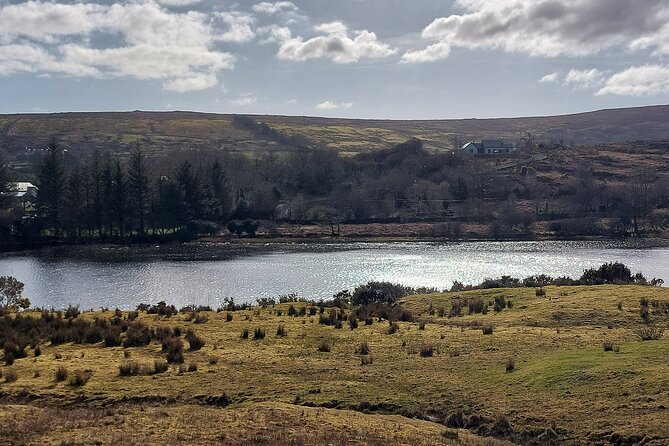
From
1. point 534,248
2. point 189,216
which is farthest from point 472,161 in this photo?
point 189,216

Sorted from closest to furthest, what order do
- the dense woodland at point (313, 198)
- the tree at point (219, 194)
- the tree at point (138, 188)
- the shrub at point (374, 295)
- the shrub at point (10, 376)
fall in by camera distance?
the shrub at point (10, 376)
the shrub at point (374, 295)
the dense woodland at point (313, 198)
the tree at point (138, 188)
the tree at point (219, 194)

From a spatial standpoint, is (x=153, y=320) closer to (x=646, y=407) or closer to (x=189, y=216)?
(x=646, y=407)

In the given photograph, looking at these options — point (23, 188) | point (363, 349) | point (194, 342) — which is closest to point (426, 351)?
point (363, 349)

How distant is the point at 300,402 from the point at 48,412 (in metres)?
5.97

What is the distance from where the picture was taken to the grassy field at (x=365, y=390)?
13.7 metres

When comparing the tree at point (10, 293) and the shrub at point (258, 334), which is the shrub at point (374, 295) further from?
the tree at point (10, 293)

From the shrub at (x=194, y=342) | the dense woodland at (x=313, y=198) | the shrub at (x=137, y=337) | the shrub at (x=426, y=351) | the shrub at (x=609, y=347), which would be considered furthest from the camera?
the dense woodland at (x=313, y=198)

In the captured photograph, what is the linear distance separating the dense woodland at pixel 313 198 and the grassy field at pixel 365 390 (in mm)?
76690

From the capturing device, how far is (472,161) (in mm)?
139625

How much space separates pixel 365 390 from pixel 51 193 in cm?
8858

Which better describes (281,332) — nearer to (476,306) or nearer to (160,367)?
(160,367)

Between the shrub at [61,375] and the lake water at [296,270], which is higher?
the shrub at [61,375]

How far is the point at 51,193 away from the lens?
94688 mm

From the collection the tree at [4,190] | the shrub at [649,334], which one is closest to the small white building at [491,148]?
the tree at [4,190]
